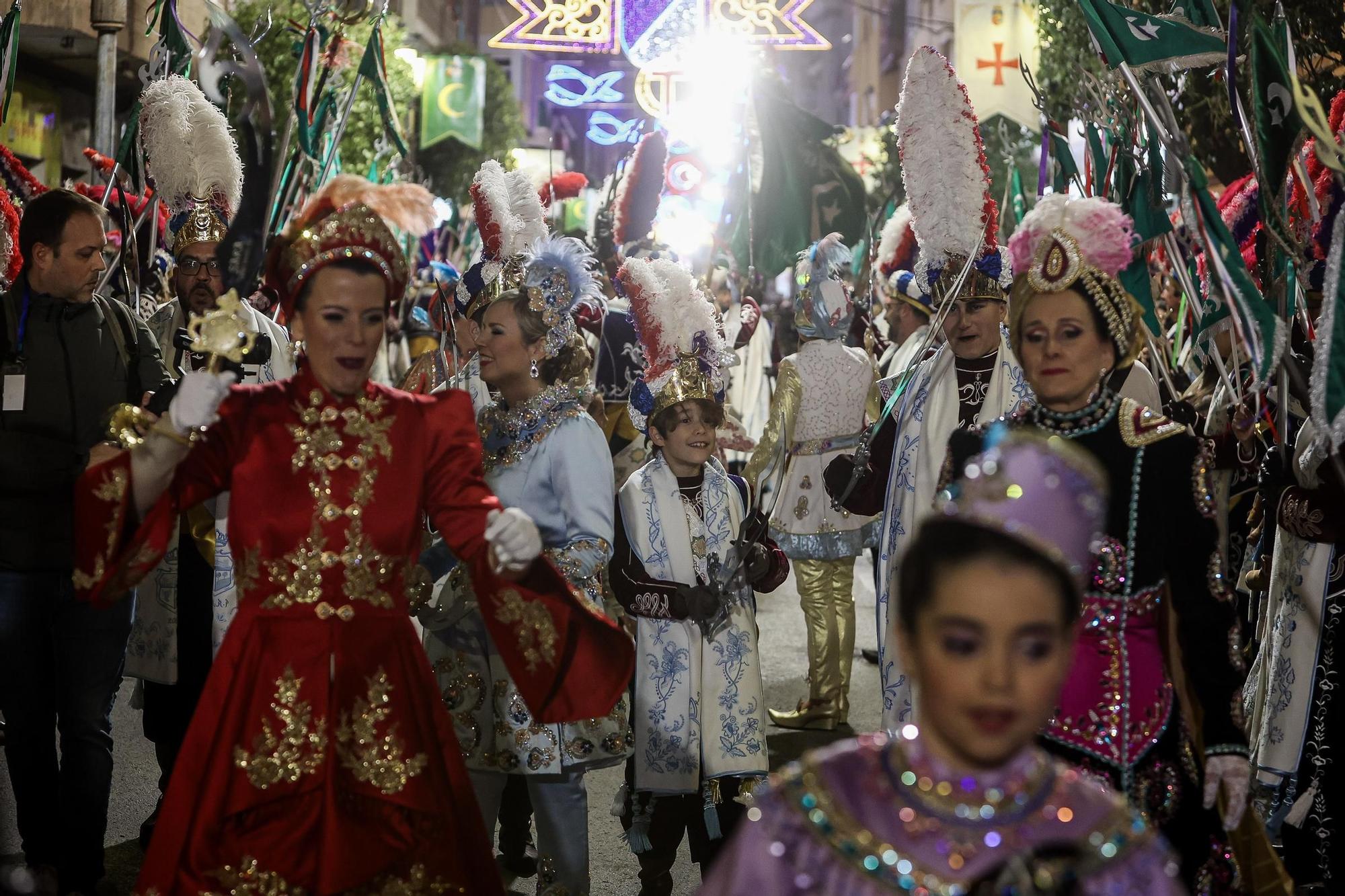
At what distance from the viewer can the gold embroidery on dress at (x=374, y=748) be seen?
346 centimetres

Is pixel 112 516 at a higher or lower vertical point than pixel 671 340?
lower

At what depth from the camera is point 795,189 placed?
8.34m

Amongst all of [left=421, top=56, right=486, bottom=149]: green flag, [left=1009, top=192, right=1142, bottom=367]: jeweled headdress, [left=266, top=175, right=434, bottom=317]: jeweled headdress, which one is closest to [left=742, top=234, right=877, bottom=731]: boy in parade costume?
[left=1009, top=192, right=1142, bottom=367]: jeweled headdress

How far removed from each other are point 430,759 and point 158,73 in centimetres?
443

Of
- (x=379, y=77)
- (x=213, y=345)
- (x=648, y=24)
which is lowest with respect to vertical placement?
(x=213, y=345)

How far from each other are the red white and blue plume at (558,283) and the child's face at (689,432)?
1.76ft

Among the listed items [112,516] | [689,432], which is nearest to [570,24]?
[689,432]

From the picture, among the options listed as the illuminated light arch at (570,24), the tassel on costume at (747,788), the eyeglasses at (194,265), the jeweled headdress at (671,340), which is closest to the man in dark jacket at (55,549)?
the eyeglasses at (194,265)

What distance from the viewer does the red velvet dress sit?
3373 millimetres

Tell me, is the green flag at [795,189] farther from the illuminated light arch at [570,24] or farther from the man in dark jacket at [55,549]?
the illuminated light arch at [570,24]

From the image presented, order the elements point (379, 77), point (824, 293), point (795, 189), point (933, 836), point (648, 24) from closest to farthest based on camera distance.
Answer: point (933, 836) → point (379, 77) → point (824, 293) → point (795, 189) → point (648, 24)

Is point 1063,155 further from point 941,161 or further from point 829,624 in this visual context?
point 829,624

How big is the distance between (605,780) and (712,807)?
66.5 inches

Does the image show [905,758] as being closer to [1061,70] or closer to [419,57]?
[1061,70]
